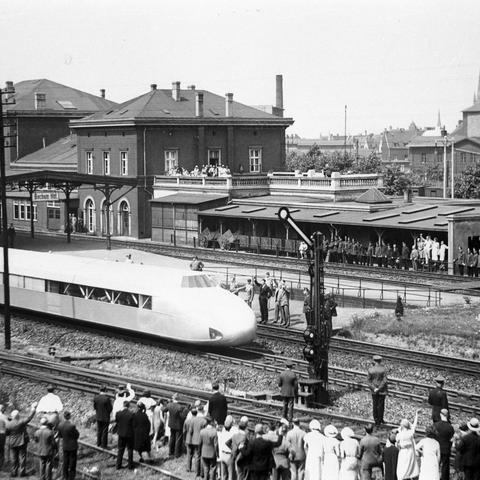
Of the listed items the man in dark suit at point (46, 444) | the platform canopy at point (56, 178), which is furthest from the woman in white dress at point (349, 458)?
the platform canopy at point (56, 178)

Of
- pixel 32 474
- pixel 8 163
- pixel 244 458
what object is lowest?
pixel 32 474

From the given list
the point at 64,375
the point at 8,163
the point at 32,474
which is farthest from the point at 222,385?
the point at 8,163

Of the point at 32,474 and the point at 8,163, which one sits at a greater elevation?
the point at 8,163

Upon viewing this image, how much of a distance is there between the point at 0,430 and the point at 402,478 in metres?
7.77

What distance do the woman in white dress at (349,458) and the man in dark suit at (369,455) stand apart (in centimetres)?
46

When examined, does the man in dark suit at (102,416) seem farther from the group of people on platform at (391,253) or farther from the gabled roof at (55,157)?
the gabled roof at (55,157)

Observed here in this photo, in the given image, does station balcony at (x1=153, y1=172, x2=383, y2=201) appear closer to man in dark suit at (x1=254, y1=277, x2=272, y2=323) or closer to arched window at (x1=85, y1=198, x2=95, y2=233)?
arched window at (x1=85, y1=198, x2=95, y2=233)

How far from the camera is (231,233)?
53125mm

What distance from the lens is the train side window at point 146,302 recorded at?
89.7ft

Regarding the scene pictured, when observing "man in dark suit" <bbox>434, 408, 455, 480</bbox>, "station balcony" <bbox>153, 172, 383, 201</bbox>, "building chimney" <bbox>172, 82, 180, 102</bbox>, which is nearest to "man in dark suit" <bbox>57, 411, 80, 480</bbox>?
"man in dark suit" <bbox>434, 408, 455, 480</bbox>

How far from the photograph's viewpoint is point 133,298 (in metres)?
28.1

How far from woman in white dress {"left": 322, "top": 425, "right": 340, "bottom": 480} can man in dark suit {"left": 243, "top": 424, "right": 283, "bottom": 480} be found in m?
0.90

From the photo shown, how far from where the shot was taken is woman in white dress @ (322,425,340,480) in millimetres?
14727

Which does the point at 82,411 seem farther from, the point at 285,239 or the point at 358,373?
the point at 285,239
